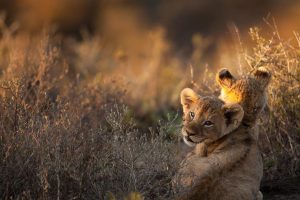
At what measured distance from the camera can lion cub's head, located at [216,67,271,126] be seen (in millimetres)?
7206

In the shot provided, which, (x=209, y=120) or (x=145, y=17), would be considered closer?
(x=209, y=120)

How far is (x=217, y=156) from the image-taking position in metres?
6.48

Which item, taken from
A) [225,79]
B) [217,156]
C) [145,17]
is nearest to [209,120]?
[217,156]

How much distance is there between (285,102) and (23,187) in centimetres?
299

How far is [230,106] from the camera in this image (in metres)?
6.78

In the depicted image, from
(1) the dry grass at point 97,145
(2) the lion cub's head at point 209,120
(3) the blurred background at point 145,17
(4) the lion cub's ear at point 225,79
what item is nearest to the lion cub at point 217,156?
(2) the lion cub's head at point 209,120

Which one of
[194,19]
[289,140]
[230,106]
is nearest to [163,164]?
[230,106]

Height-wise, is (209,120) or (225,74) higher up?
(225,74)

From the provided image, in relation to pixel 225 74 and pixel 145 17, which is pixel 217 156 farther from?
pixel 145 17

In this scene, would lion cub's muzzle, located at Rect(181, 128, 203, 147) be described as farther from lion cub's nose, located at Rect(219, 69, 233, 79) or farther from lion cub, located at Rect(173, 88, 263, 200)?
lion cub's nose, located at Rect(219, 69, 233, 79)

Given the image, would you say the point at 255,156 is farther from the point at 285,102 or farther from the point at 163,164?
the point at 285,102

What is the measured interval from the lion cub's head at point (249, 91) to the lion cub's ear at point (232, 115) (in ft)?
0.87

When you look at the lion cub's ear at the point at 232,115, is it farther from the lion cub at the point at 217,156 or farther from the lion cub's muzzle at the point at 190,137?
the lion cub's muzzle at the point at 190,137

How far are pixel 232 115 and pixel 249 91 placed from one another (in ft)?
1.77
